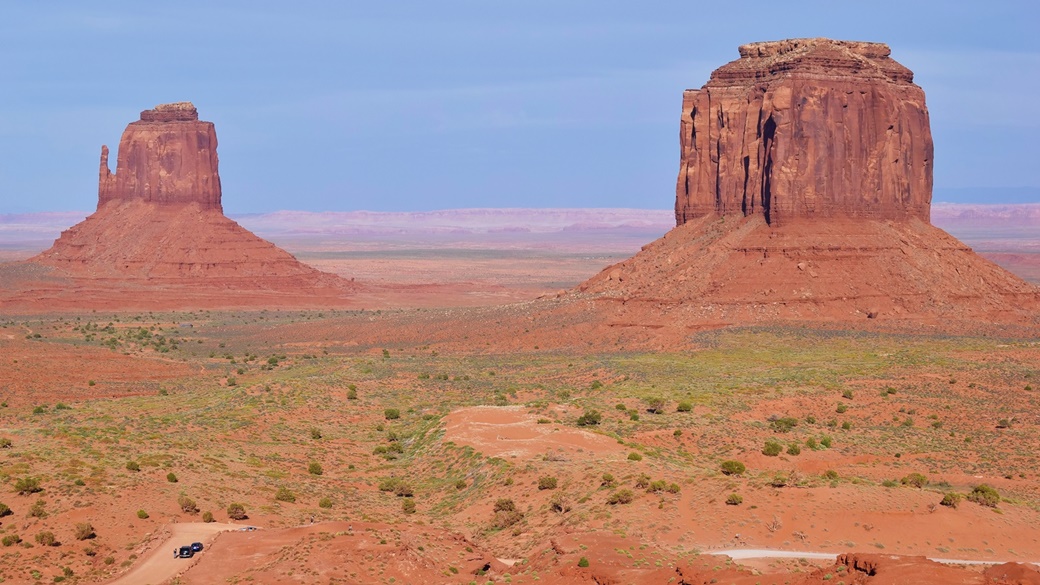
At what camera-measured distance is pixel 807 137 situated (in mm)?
84438

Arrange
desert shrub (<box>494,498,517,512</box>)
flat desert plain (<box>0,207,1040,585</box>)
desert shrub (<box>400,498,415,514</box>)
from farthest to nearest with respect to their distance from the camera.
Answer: desert shrub (<box>400,498,415,514</box>) → desert shrub (<box>494,498,517,512</box>) → flat desert plain (<box>0,207,1040,585</box>)

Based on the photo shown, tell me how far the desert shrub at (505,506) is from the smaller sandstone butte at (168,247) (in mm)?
93546

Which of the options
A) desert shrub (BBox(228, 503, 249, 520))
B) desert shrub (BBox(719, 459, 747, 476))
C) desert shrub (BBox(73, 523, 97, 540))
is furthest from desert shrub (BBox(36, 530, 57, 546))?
desert shrub (BBox(719, 459, 747, 476))

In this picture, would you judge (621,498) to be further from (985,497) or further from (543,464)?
(985,497)

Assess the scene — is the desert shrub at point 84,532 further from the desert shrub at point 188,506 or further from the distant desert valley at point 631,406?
the desert shrub at point 188,506

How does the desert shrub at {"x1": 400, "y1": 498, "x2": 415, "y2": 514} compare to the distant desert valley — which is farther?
the desert shrub at {"x1": 400, "y1": 498, "x2": 415, "y2": 514}

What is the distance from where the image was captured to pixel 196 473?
1622 inches

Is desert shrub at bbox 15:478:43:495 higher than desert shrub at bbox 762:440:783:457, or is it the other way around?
desert shrub at bbox 15:478:43:495

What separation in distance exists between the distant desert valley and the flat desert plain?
0.51ft

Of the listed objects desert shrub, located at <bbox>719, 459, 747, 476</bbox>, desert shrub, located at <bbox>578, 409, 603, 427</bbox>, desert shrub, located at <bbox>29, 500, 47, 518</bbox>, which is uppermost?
desert shrub, located at <bbox>719, 459, 747, 476</bbox>

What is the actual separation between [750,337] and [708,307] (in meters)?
5.22

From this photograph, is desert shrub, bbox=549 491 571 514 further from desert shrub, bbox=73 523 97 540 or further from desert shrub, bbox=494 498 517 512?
desert shrub, bbox=73 523 97 540

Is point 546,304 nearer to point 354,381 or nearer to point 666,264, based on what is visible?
point 666,264

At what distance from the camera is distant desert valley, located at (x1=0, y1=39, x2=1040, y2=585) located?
33625 millimetres
